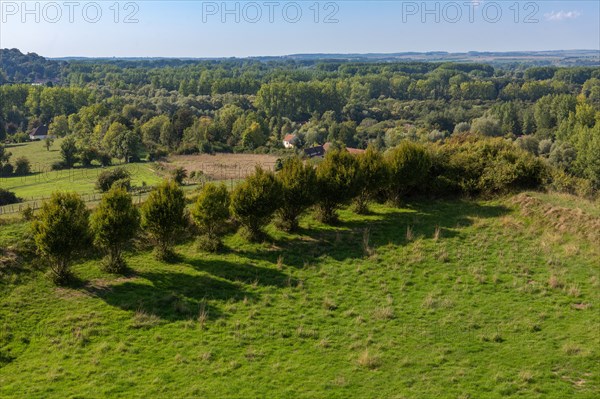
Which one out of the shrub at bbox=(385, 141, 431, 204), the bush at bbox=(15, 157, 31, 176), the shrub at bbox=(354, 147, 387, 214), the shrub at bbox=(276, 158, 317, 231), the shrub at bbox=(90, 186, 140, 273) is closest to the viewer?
the shrub at bbox=(90, 186, 140, 273)

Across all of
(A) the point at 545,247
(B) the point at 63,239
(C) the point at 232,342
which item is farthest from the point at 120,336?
(A) the point at 545,247

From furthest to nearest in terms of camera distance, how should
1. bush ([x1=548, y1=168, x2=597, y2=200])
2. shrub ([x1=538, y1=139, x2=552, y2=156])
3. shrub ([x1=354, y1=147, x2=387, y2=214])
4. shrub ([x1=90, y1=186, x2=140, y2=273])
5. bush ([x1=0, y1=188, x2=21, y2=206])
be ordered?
shrub ([x1=538, y1=139, x2=552, y2=156]), bush ([x1=0, y1=188, x2=21, y2=206]), bush ([x1=548, y1=168, x2=597, y2=200]), shrub ([x1=354, y1=147, x2=387, y2=214]), shrub ([x1=90, y1=186, x2=140, y2=273])

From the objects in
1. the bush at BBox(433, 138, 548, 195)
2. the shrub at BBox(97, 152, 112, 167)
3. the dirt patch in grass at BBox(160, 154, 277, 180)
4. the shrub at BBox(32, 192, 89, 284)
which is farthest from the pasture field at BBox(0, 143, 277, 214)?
the shrub at BBox(32, 192, 89, 284)

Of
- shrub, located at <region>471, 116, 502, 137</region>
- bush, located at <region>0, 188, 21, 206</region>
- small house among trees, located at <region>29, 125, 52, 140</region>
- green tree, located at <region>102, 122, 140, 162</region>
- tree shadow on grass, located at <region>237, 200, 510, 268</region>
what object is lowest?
tree shadow on grass, located at <region>237, 200, 510, 268</region>

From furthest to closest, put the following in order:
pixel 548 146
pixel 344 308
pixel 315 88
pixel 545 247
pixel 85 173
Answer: pixel 315 88 < pixel 548 146 < pixel 85 173 < pixel 545 247 < pixel 344 308

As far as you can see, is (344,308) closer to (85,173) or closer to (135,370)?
(135,370)

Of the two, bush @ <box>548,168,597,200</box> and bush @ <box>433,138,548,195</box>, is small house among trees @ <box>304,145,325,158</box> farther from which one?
bush @ <box>548,168,597,200</box>

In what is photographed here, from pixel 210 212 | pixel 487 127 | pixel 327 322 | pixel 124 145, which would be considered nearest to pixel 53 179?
pixel 124 145
